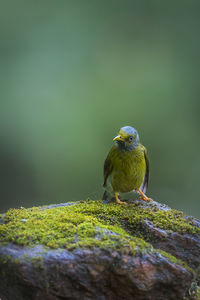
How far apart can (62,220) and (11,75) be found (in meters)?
4.73

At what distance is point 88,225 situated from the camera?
3.30 metres

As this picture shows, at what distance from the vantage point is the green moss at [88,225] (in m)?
3.01

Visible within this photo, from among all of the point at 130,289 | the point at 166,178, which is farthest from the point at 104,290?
the point at 166,178

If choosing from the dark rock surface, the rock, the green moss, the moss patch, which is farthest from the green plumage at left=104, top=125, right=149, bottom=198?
the dark rock surface

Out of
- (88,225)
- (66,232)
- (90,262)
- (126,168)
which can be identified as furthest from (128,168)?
(90,262)

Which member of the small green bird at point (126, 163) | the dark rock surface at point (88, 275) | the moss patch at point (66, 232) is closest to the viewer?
the dark rock surface at point (88, 275)

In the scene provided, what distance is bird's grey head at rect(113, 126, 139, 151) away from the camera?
430 centimetres

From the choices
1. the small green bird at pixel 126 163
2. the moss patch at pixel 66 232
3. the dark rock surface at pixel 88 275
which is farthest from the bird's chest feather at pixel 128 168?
the dark rock surface at pixel 88 275

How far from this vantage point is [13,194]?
808 centimetres

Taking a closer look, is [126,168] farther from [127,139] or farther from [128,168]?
[127,139]

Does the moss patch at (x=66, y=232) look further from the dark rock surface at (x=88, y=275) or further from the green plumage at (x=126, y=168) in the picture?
the green plumage at (x=126, y=168)

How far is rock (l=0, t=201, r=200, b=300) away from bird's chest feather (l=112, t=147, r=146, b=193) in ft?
3.63

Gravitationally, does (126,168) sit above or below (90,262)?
above

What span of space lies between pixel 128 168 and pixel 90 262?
180 cm
